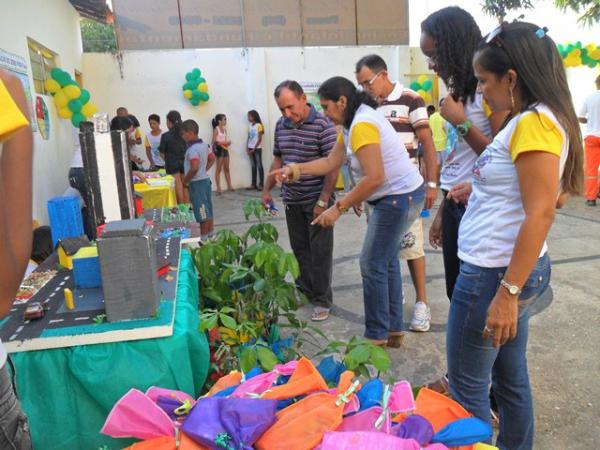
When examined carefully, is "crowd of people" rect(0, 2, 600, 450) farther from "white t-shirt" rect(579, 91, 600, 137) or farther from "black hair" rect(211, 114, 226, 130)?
"black hair" rect(211, 114, 226, 130)

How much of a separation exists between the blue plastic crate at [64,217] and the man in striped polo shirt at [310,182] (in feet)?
3.83

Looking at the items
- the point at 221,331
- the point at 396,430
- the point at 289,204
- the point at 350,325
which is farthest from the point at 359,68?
the point at 396,430

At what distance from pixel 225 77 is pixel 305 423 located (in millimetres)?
8853

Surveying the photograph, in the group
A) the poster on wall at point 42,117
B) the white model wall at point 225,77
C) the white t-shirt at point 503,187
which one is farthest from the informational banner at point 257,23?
the white t-shirt at point 503,187

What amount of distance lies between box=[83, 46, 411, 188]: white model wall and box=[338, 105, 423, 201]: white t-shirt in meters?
7.18

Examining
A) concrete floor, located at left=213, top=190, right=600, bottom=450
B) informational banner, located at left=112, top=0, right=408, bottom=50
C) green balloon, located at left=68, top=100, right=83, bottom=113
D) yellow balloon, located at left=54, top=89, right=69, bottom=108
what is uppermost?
informational banner, located at left=112, top=0, right=408, bottom=50

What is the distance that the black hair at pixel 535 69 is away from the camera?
1227 mm

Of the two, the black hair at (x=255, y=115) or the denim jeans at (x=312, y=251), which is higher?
the black hair at (x=255, y=115)

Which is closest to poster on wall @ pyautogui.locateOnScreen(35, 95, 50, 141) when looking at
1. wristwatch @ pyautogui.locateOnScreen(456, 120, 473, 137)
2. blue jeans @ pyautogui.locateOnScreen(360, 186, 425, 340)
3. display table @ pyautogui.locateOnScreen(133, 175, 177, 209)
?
display table @ pyautogui.locateOnScreen(133, 175, 177, 209)

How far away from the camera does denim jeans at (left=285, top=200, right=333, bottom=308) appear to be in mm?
3191

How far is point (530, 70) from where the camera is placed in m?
1.24

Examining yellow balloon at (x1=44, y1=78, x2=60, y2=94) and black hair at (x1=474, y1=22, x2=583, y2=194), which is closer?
black hair at (x1=474, y1=22, x2=583, y2=194)

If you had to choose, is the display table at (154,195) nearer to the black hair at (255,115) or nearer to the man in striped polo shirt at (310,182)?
the man in striped polo shirt at (310,182)

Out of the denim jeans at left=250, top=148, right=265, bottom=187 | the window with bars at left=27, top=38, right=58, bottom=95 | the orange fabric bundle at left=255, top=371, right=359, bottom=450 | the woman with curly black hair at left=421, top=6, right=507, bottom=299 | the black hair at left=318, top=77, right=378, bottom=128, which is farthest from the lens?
the denim jeans at left=250, top=148, right=265, bottom=187
